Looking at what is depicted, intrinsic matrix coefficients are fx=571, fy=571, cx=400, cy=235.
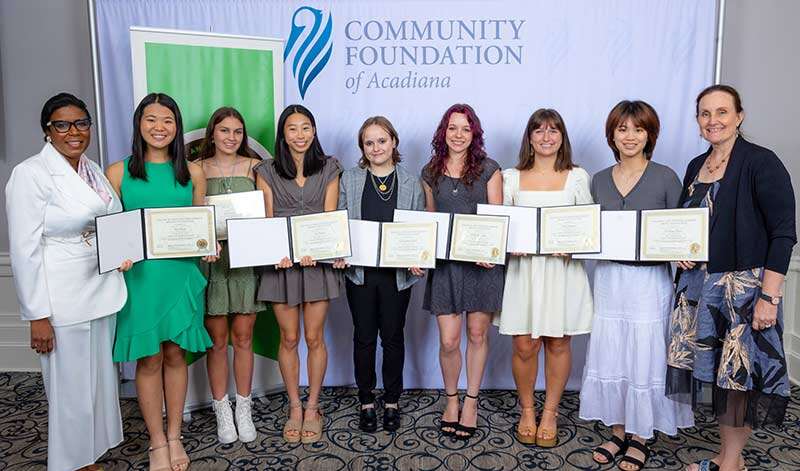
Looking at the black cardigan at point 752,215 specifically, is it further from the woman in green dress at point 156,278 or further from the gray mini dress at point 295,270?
the woman in green dress at point 156,278

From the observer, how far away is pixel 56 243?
2316mm

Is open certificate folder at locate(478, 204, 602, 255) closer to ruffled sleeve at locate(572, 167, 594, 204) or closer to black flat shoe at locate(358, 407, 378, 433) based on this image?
ruffled sleeve at locate(572, 167, 594, 204)

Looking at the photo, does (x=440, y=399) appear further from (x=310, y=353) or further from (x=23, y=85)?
(x=23, y=85)

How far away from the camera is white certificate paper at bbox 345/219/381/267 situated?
280cm

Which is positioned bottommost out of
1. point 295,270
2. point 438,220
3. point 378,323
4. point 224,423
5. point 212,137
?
point 224,423

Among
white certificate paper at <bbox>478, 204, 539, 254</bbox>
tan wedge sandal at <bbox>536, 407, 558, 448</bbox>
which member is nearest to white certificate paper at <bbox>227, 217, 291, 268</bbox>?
white certificate paper at <bbox>478, 204, 539, 254</bbox>

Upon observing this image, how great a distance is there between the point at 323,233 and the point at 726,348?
5.91ft

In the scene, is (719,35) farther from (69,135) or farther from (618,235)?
(69,135)

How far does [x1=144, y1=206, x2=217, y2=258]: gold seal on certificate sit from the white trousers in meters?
0.39

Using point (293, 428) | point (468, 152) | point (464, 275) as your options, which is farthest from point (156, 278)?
point (468, 152)

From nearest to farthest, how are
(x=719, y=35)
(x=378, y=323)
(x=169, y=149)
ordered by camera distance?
(x=169, y=149) < (x=378, y=323) < (x=719, y=35)

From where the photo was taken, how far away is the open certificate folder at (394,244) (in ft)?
9.04

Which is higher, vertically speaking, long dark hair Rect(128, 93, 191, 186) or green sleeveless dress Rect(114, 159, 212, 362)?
long dark hair Rect(128, 93, 191, 186)

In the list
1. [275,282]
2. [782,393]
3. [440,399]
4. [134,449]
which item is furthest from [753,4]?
[134,449]
